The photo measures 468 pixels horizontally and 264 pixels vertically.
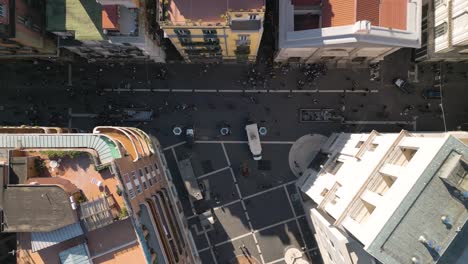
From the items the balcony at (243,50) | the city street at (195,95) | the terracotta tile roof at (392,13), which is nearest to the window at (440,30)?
the terracotta tile roof at (392,13)

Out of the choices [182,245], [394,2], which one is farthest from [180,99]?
[394,2]

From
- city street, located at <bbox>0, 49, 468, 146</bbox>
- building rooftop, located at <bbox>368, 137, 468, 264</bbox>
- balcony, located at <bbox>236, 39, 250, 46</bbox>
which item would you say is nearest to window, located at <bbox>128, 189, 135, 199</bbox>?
city street, located at <bbox>0, 49, 468, 146</bbox>

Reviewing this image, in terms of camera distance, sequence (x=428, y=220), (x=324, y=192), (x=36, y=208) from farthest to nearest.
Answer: (x=324, y=192), (x=36, y=208), (x=428, y=220)

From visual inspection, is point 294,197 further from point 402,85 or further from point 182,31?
point 182,31

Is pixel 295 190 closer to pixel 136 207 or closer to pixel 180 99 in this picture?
pixel 180 99

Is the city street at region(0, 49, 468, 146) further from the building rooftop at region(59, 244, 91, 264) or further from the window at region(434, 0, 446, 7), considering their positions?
the building rooftop at region(59, 244, 91, 264)

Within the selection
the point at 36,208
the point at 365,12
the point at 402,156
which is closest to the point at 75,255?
the point at 36,208

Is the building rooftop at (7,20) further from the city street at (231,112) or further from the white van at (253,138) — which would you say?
the white van at (253,138)
